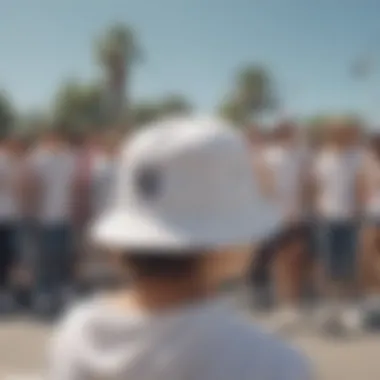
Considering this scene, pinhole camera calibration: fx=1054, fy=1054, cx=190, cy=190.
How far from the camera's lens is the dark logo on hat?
5.14ft

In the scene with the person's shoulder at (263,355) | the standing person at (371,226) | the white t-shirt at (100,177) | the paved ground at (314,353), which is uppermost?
the white t-shirt at (100,177)

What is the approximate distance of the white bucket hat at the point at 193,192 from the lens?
1535 mm

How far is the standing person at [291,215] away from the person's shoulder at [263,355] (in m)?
5.89

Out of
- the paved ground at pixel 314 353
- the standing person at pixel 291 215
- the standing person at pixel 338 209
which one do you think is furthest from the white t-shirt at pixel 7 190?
the standing person at pixel 338 209

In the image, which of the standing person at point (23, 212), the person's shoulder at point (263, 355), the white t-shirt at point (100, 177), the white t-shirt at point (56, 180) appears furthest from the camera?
the standing person at point (23, 212)

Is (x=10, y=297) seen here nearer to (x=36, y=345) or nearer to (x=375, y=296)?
(x=36, y=345)

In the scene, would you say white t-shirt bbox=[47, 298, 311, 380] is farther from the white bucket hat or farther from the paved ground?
the paved ground

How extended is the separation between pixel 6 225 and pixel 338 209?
266cm

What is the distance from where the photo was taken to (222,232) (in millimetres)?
1533

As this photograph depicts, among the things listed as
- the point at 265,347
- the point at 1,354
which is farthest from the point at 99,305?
the point at 1,354

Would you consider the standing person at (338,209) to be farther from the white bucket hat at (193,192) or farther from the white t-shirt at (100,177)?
the white bucket hat at (193,192)

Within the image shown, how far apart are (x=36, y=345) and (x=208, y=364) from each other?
5142 millimetres

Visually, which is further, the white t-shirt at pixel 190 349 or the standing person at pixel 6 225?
the standing person at pixel 6 225

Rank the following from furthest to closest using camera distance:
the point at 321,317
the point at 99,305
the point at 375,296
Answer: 1. the point at 375,296
2. the point at 321,317
3. the point at 99,305
